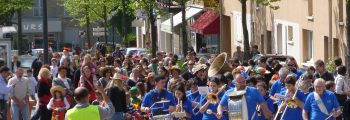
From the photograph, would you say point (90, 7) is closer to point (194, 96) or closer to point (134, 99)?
point (134, 99)

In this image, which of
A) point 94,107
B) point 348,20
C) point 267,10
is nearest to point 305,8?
point 267,10

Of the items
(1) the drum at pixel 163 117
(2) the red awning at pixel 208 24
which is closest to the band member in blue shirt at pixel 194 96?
(1) the drum at pixel 163 117

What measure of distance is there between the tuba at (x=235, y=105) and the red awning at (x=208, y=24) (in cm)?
3644

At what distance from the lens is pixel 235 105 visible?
49.5 feet

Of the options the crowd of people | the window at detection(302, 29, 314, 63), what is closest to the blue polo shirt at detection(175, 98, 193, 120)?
the crowd of people

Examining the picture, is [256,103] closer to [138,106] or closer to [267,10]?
[138,106]

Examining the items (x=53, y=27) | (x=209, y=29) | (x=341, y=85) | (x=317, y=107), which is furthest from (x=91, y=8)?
(x=317, y=107)

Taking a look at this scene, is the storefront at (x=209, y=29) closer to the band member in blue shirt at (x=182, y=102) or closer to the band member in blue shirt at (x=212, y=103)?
the band member in blue shirt at (x=182, y=102)

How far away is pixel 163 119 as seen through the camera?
16625 millimetres

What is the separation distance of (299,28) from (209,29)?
46.9ft

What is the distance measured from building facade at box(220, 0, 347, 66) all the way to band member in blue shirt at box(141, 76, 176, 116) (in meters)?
15.0

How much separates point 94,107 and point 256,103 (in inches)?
144

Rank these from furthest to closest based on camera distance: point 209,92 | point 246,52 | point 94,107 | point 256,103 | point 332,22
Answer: point 246,52 < point 332,22 < point 209,92 < point 256,103 < point 94,107

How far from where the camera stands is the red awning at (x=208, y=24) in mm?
51938
